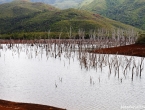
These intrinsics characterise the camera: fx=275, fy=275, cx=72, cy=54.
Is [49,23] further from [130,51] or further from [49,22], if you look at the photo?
[130,51]

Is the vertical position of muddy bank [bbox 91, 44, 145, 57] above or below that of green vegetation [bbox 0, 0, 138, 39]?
below

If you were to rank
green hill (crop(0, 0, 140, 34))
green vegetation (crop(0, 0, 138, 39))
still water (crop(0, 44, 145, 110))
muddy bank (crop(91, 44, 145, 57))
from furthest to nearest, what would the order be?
green hill (crop(0, 0, 140, 34)), green vegetation (crop(0, 0, 138, 39)), muddy bank (crop(91, 44, 145, 57)), still water (crop(0, 44, 145, 110))

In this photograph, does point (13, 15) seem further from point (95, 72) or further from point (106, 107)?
point (106, 107)

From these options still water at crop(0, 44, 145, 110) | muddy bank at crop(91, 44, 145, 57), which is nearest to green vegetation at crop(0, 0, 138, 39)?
muddy bank at crop(91, 44, 145, 57)

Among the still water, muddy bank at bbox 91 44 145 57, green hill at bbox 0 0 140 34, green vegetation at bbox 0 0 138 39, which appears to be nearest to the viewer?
the still water

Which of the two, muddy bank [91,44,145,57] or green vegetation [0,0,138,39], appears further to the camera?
green vegetation [0,0,138,39]

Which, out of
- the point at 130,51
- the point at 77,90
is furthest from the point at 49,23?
the point at 77,90

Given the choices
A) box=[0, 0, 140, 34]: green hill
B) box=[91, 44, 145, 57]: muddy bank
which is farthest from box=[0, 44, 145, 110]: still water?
box=[0, 0, 140, 34]: green hill

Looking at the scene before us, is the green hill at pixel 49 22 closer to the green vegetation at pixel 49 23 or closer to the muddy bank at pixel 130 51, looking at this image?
the green vegetation at pixel 49 23

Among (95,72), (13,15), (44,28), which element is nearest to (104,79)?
(95,72)

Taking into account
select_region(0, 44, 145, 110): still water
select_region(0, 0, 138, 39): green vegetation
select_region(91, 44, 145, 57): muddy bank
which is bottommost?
select_region(0, 44, 145, 110): still water

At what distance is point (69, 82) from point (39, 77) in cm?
385

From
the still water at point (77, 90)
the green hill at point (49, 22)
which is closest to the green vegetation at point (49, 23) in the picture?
the green hill at point (49, 22)

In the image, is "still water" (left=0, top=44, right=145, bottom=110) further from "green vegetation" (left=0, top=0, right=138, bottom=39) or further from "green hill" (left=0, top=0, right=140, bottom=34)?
"green hill" (left=0, top=0, right=140, bottom=34)
